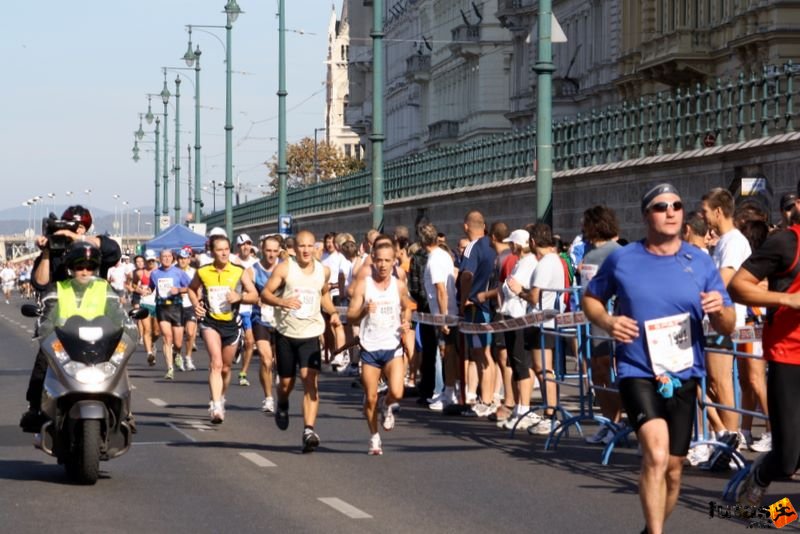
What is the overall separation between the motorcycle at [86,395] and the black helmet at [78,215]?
136cm

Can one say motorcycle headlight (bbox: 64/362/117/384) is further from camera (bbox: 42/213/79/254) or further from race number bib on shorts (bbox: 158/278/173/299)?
race number bib on shorts (bbox: 158/278/173/299)

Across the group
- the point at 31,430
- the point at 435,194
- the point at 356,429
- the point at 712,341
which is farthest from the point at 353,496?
the point at 435,194

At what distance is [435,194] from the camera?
142 feet

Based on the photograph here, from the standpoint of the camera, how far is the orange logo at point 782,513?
1067cm

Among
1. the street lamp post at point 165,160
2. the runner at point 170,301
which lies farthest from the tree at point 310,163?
the runner at point 170,301

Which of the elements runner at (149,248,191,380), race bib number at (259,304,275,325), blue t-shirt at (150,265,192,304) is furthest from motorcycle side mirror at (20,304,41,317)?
blue t-shirt at (150,265,192,304)

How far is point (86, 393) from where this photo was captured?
12367 millimetres

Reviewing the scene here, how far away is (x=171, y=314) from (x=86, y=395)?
1458 cm

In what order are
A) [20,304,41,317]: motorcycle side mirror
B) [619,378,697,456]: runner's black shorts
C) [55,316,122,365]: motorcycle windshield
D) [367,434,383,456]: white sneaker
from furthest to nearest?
[367,434,383,456]: white sneaker → [20,304,41,317]: motorcycle side mirror → [55,316,122,365]: motorcycle windshield → [619,378,697,456]: runner's black shorts

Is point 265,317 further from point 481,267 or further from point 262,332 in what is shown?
point 481,267

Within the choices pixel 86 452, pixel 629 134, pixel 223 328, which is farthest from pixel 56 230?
pixel 629 134

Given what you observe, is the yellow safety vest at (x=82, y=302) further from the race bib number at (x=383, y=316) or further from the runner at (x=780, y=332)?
the runner at (x=780, y=332)

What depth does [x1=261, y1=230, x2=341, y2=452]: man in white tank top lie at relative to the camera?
1541 cm

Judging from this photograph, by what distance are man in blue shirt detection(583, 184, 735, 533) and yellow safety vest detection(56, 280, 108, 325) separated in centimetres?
456
